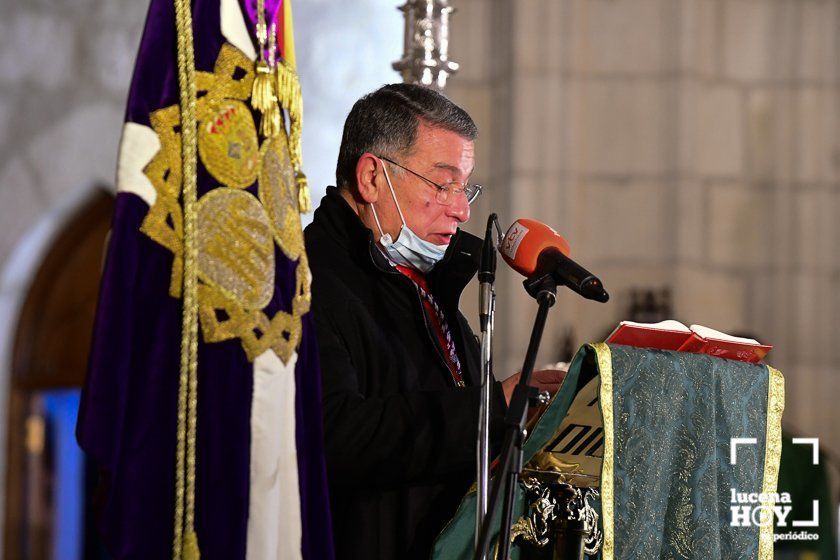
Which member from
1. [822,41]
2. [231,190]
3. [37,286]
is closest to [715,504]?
[231,190]

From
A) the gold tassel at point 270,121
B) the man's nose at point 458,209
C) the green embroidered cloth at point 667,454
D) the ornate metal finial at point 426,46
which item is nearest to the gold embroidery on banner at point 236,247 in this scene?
the gold tassel at point 270,121

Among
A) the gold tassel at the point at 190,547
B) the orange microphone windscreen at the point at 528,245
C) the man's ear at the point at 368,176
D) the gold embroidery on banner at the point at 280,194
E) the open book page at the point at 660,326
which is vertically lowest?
the gold tassel at the point at 190,547

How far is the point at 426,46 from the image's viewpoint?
14.7 feet

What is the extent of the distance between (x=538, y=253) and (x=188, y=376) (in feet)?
2.63

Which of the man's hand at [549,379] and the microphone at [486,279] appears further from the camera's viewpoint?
the man's hand at [549,379]

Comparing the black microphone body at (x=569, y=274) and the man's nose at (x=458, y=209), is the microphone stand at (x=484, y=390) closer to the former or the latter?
the black microphone body at (x=569, y=274)

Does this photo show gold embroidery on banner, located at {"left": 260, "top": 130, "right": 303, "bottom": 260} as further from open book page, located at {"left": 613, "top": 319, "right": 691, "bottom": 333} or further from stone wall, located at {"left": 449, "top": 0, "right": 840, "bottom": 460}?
stone wall, located at {"left": 449, "top": 0, "right": 840, "bottom": 460}

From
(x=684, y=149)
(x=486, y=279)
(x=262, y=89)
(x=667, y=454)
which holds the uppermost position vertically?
(x=684, y=149)

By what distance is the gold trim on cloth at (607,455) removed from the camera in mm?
2840

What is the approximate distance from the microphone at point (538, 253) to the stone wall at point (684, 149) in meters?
3.98

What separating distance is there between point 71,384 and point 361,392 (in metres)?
5.00

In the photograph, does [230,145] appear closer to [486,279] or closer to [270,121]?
[270,121]

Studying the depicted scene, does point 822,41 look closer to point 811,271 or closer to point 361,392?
point 811,271

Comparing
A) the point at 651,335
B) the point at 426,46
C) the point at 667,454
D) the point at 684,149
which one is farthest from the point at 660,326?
the point at 684,149
